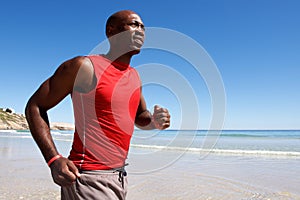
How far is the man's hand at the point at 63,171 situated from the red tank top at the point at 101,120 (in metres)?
0.16

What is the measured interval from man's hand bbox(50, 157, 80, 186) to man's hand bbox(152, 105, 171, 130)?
2.47 feet

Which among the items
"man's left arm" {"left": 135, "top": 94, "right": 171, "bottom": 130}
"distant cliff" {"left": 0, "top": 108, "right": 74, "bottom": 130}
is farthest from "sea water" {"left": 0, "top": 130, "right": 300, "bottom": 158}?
"distant cliff" {"left": 0, "top": 108, "right": 74, "bottom": 130}

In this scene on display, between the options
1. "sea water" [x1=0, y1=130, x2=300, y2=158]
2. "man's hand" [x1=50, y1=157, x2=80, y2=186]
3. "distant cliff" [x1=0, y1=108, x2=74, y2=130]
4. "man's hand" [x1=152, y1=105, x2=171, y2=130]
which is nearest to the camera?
"man's hand" [x1=50, y1=157, x2=80, y2=186]

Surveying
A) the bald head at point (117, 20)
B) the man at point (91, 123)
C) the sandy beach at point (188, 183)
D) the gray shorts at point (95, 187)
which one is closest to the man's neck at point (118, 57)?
the man at point (91, 123)

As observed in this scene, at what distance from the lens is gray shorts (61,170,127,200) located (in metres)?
1.74

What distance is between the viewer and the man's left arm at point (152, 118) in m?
2.13

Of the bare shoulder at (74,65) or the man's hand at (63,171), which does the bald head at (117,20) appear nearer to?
the bare shoulder at (74,65)

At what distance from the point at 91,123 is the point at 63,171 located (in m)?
0.32

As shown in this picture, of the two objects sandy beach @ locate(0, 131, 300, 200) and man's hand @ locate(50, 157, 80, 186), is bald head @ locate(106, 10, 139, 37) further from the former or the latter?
sandy beach @ locate(0, 131, 300, 200)

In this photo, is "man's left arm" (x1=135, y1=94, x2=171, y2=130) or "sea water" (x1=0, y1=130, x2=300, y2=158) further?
"sea water" (x1=0, y1=130, x2=300, y2=158)

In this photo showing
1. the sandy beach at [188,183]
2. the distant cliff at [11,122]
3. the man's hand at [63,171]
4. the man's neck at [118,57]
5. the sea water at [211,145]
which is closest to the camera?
the man's hand at [63,171]

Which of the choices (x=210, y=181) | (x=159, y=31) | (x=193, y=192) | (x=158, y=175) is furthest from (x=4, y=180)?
(x=159, y=31)

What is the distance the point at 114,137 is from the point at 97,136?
11 cm

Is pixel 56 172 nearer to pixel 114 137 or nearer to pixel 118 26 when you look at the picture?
pixel 114 137
